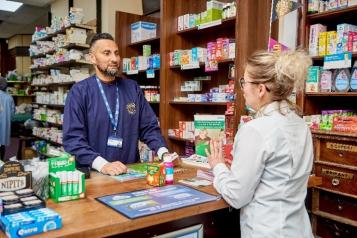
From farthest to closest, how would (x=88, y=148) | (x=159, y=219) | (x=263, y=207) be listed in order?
(x=88, y=148), (x=263, y=207), (x=159, y=219)

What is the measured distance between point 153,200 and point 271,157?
53 centimetres

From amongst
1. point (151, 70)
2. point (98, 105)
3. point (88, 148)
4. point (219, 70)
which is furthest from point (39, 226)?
point (151, 70)

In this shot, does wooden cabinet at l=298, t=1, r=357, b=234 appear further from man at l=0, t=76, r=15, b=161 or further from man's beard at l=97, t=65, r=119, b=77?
man at l=0, t=76, r=15, b=161

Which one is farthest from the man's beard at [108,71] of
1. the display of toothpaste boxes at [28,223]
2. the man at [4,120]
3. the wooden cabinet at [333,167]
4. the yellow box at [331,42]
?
the man at [4,120]

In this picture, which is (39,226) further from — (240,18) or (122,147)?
(240,18)

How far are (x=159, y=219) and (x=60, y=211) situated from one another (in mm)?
389

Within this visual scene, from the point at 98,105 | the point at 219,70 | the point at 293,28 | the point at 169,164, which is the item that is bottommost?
the point at 169,164

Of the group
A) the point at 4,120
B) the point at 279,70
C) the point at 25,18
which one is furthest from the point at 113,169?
the point at 25,18

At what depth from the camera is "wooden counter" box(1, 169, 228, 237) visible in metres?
1.20

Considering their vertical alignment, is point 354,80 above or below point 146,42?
below

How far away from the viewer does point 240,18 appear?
3.33m

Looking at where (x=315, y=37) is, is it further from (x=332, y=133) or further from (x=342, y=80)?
(x=332, y=133)

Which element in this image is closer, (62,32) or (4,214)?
(4,214)

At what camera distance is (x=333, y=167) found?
302 centimetres
